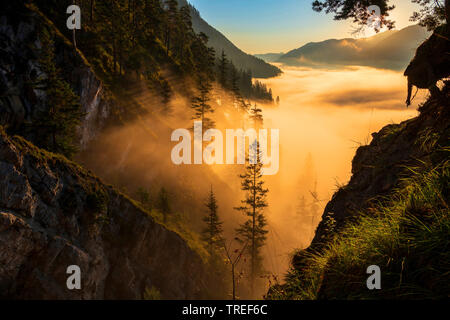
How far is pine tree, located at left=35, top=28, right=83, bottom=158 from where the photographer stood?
1705 centimetres

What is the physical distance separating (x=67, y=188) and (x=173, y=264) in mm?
15722

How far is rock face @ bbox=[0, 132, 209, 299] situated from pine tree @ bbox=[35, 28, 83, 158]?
3.51m

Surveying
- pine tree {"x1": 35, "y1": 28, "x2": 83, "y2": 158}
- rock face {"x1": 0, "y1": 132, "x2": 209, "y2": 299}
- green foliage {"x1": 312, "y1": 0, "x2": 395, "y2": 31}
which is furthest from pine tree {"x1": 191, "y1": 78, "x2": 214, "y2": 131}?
green foliage {"x1": 312, "y1": 0, "x2": 395, "y2": 31}

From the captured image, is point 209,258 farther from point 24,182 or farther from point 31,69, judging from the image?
point 31,69

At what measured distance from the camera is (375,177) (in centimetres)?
646

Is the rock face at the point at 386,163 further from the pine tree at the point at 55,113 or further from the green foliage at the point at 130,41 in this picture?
the green foliage at the point at 130,41

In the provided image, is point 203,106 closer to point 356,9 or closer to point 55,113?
point 55,113

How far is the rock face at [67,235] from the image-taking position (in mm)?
12137

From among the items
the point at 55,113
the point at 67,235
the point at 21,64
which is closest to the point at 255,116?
the point at 55,113

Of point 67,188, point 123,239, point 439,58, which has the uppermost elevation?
point 439,58

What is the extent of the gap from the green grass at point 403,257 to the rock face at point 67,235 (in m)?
16.5

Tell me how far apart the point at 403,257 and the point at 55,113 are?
23135 mm

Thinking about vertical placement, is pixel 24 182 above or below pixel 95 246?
above

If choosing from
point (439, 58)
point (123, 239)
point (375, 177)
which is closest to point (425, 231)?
point (375, 177)
